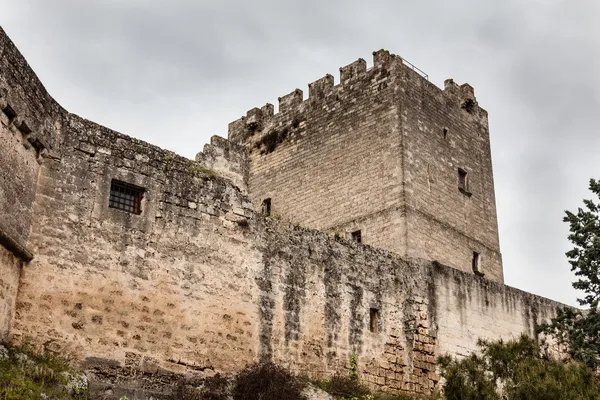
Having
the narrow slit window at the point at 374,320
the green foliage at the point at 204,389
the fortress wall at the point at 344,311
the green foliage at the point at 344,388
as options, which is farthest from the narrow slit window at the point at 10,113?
the narrow slit window at the point at 374,320

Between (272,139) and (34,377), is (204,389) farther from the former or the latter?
(272,139)

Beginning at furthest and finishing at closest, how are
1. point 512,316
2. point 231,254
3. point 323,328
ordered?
point 512,316, point 323,328, point 231,254

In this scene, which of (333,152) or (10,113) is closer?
(10,113)

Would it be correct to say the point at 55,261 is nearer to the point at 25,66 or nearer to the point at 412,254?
the point at 25,66

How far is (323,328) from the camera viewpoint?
16.0 m

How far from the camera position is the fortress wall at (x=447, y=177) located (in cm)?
2202

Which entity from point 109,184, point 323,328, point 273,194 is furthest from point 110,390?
→ point 273,194

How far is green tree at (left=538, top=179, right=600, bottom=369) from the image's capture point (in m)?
19.1

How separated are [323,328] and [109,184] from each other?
499cm

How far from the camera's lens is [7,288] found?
11922mm

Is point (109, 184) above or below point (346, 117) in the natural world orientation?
below

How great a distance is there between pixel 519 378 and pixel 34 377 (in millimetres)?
7285

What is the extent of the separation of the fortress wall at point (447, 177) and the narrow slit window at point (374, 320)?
13.7 feet

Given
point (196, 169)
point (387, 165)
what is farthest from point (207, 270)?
point (387, 165)
